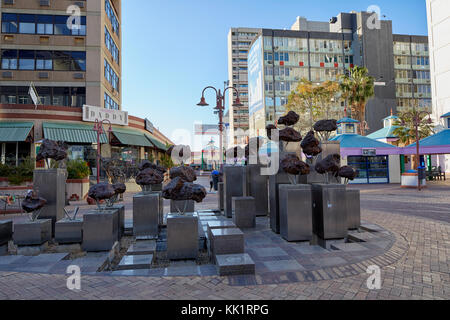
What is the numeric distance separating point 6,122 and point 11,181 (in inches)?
371

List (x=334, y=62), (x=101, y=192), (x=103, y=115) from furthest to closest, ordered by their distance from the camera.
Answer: (x=334, y=62) < (x=103, y=115) < (x=101, y=192)

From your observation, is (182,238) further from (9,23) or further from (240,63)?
(240,63)

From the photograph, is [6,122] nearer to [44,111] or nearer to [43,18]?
[44,111]

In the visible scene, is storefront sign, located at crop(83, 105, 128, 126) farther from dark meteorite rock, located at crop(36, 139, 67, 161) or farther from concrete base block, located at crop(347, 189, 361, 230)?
concrete base block, located at crop(347, 189, 361, 230)

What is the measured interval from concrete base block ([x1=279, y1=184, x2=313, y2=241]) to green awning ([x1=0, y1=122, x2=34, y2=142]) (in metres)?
21.1

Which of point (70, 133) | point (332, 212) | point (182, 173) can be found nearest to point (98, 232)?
point (182, 173)

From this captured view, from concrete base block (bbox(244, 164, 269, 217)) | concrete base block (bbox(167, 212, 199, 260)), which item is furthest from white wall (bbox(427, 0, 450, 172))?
concrete base block (bbox(167, 212, 199, 260))

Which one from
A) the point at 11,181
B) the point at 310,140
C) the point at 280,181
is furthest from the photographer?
the point at 11,181

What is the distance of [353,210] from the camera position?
7.69 metres

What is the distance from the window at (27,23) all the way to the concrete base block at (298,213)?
2883 centimetres

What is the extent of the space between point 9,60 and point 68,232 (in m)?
26.2

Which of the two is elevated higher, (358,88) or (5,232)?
(358,88)
